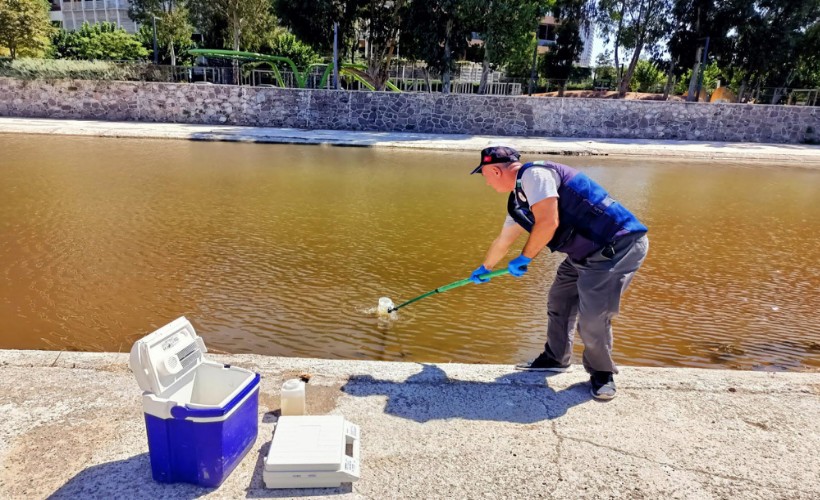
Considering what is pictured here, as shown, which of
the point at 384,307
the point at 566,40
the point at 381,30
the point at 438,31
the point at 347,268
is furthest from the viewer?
the point at 566,40

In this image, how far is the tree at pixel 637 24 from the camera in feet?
87.4

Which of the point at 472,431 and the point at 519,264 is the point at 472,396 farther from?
the point at 519,264

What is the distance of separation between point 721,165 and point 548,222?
14.9m

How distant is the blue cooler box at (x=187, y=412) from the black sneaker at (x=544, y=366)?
183cm

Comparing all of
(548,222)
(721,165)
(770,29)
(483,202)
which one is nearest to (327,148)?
(483,202)

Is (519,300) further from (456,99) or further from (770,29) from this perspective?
(770,29)

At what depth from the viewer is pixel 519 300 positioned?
18.4 feet

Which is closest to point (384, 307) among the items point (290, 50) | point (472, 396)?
point (472, 396)

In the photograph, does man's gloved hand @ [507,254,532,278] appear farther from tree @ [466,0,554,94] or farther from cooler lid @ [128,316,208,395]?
tree @ [466,0,554,94]

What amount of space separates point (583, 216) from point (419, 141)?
14370mm

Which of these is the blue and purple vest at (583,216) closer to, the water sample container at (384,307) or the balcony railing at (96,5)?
the water sample container at (384,307)

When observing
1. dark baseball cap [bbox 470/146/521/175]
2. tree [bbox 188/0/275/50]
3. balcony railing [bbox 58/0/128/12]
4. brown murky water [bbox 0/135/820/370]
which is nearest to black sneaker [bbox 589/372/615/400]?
brown murky water [bbox 0/135/820/370]

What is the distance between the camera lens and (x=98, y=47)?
3312 cm

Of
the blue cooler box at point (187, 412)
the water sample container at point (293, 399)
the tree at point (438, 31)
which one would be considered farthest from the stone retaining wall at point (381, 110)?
the blue cooler box at point (187, 412)
